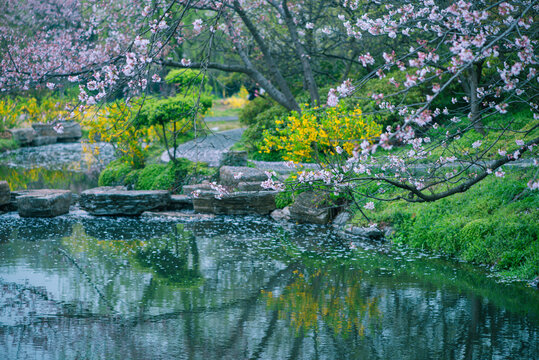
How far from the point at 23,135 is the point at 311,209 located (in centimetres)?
1576

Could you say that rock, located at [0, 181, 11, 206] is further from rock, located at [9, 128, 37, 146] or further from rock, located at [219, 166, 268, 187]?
rock, located at [9, 128, 37, 146]

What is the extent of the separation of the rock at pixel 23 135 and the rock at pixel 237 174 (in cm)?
1303

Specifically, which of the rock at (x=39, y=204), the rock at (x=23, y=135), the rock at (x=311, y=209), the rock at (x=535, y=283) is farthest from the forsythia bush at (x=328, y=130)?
the rock at (x=23, y=135)

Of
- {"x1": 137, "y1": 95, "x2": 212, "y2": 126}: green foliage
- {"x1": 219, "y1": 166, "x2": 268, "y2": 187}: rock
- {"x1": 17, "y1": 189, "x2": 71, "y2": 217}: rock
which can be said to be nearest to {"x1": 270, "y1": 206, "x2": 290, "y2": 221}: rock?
{"x1": 219, "y1": 166, "x2": 268, "y2": 187}: rock

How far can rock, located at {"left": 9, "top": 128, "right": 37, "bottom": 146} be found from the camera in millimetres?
21812

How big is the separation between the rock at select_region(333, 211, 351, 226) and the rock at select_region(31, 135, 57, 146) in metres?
16.3

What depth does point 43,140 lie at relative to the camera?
22.9 meters

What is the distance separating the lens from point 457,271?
24.6 ft

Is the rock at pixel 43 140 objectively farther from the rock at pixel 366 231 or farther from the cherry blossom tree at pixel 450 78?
the rock at pixel 366 231

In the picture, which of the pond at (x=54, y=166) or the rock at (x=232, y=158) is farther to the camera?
the pond at (x=54, y=166)

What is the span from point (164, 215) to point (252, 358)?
7.01 m

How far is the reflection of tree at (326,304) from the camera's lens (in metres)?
5.68

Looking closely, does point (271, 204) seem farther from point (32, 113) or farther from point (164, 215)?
point (32, 113)

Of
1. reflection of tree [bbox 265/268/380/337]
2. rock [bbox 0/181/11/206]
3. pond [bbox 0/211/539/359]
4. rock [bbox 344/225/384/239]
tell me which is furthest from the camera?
rock [bbox 0/181/11/206]
